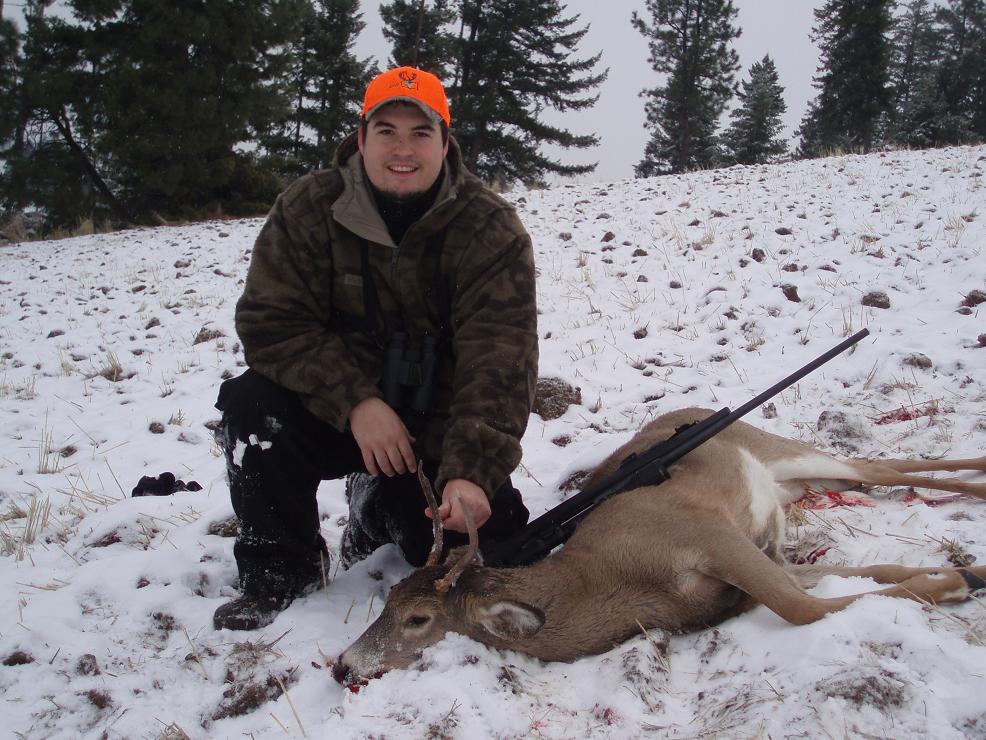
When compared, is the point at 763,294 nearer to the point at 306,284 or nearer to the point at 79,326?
the point at 306,284

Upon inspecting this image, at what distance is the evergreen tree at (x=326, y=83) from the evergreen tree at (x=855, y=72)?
19.5 metres

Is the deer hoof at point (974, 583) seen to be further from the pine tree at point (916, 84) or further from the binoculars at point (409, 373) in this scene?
the pine tree at point (916, 84)

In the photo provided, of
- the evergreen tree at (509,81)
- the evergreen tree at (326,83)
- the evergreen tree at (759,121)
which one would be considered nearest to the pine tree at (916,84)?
the evergreen tree at (759,121)

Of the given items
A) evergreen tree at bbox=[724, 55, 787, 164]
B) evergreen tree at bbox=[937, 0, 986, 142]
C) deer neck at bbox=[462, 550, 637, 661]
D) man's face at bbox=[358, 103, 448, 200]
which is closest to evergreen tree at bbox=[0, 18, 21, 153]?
man's face at bbox=[358, 103, 448, 200]

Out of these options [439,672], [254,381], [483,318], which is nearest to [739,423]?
[483,318]

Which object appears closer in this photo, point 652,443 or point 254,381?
point 254,381

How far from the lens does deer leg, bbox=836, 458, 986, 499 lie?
2936 mm

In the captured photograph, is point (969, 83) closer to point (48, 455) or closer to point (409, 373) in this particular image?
point (409, 373)

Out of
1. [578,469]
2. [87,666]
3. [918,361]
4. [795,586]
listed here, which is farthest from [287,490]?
[918,361]

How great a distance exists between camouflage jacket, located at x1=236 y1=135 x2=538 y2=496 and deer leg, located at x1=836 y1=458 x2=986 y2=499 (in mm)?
1775

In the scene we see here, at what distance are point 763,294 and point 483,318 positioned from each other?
4065mm

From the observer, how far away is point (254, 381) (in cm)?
271

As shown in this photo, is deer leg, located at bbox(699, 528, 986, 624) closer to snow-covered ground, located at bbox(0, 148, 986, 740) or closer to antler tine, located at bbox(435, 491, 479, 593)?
snow-covered ground, located at bbox(0, 148, 986, 740)

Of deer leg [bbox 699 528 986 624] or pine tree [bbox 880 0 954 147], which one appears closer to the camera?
deer leg [bbox 699 528 986 624]
